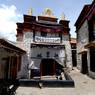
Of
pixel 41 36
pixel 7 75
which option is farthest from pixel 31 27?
pixel 7 75

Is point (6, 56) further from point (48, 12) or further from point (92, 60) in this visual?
point (48, 12)

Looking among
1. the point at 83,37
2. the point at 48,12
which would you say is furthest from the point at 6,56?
the point at 48,12

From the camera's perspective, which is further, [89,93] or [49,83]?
[49,83]

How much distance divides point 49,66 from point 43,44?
10.3 feet

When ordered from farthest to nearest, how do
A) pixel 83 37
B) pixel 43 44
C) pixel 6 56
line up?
pixel 43 44
pixel 83 37
pixel 6 56

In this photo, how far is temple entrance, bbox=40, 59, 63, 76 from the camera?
20781 millimetres

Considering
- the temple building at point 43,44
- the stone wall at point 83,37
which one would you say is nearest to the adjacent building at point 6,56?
the temple building at point 43,44

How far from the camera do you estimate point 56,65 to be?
2097cm

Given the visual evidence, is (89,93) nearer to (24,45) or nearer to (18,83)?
(18,83)

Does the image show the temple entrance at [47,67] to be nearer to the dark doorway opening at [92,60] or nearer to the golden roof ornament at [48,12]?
the dark doorway opening at [92,60]

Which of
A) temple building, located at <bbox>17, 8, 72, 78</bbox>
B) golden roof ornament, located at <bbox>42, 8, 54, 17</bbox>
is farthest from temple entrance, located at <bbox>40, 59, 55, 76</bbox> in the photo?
golden roof ornament, located at <bbox>42, 8, 54, 17</bbox>

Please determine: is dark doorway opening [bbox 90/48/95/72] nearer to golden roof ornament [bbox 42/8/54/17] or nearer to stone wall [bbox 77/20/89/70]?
stone wall [bbox 77/20/89/70]

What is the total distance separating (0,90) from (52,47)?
42.7ft

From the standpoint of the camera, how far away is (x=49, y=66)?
21203 millimetres
